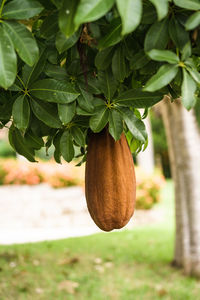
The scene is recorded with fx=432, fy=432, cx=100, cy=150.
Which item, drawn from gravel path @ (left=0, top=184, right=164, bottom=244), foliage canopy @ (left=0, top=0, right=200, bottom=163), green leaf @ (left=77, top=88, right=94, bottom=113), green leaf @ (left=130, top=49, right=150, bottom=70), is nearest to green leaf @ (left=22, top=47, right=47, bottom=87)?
foliage canopy @ (left=0, top=0, right=200, bottom=163)

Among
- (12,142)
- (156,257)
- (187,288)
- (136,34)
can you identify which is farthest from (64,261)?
(136,34)

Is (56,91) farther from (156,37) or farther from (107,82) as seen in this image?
(156,37)

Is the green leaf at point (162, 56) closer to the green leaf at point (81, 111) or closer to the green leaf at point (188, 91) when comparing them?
the green leaf at point (188, 91)

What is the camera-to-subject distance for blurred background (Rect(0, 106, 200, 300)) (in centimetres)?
429

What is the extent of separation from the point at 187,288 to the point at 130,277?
636 mm

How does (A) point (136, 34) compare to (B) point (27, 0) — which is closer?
(B) point (27, 0)

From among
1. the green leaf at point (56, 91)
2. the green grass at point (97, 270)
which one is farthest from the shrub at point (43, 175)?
the green leaf at point (56, 91)

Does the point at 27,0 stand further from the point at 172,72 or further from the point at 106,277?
the point at 106,277

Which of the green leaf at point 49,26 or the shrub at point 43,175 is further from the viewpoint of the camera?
the shrub at point 43,175

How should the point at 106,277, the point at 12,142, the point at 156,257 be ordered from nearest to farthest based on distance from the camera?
the point at 12,142
the point at 106,277
the point at 156,257

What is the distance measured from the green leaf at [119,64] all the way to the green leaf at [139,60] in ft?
0.15

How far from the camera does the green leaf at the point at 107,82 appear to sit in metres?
1.09

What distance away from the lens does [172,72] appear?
0.88 metres

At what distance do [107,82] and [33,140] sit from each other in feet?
0.97
